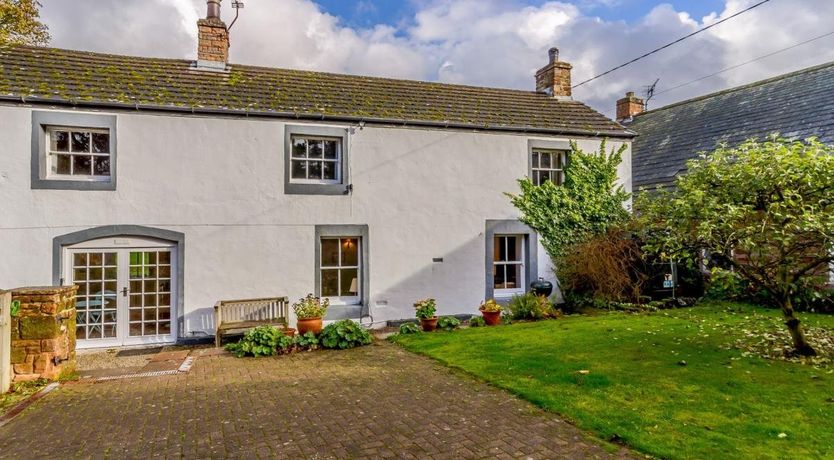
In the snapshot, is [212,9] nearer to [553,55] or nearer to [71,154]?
[71,154]

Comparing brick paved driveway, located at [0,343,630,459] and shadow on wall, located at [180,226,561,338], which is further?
shadow on wall, located at [180,226,561,338]

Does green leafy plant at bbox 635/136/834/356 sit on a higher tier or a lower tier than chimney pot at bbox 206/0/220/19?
lower

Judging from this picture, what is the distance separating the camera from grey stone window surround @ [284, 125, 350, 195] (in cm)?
1149

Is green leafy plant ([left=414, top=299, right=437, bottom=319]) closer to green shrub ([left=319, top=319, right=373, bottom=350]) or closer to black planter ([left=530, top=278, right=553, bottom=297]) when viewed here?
green shrub ([left=319, top=319, right=373, bottom=350])

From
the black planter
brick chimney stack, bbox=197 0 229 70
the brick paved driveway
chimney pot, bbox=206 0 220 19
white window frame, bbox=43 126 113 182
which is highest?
chimney pot, bbox=206 0 220 19

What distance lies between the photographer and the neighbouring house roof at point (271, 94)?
10.6 metres

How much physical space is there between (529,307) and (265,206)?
703cm

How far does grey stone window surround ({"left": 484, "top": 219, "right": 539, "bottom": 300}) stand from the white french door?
Result: 775 centimetres

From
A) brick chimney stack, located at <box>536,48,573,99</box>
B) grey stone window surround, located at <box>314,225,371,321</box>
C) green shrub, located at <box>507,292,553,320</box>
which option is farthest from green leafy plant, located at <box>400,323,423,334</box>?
brick chimney stack, located at <box>536,48,573,99</box>

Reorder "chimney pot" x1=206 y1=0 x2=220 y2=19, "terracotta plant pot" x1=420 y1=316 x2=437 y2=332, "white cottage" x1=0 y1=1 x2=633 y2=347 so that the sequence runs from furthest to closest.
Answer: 1. "chimney pot" x1=206 y1=0 x2=220 y2=19
2. "terracotta plant pot" x1=420 y1=316 x2=437 y2=332
3. "white cottage" x1=0 y1=1 x2=633 y2=347

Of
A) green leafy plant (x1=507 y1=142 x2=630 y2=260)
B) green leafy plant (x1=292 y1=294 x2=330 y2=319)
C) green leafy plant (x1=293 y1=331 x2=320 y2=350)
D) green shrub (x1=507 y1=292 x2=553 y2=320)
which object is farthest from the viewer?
green leafy plant (x1=507 y1=142 x2=630 y2=260)

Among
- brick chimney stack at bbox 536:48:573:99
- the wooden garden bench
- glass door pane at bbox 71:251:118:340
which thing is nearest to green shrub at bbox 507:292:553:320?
the wooden garden bench

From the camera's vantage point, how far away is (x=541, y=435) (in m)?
4.93

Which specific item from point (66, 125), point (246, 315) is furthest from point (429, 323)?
point (66, 125)
